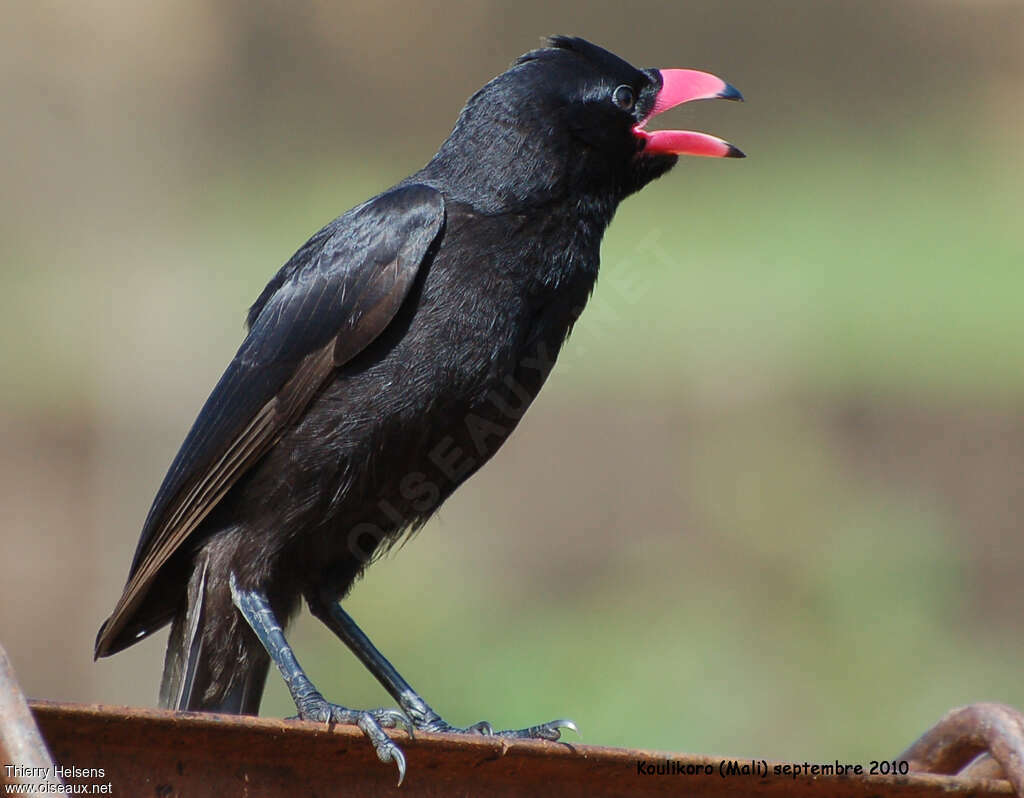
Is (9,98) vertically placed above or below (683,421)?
above

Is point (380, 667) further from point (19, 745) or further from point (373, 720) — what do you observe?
point (19, 745)

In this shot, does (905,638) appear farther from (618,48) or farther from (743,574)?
(618,48)

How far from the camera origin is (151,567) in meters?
3.76

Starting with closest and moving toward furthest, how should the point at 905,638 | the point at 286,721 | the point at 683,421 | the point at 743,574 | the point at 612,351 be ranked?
the point at 286,721 → the point at 905,638 → the point at 743,574 → the point at 683,421 → the point at 612,351

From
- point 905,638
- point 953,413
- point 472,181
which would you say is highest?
point 472,181

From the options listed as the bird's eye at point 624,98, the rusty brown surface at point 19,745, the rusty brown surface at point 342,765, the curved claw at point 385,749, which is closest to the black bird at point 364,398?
the bird's eye at point 624,98

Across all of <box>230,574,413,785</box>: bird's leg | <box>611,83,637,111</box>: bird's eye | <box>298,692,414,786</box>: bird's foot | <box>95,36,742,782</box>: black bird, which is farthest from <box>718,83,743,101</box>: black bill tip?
<box>298,692,414,786</box>: bird's foot

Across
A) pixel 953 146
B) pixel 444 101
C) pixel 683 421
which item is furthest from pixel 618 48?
pixel 683 421

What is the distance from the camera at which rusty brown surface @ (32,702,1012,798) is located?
207cm

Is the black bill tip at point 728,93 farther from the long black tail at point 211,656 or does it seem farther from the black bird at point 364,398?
the long black tail at point 211,656

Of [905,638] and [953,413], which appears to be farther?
[953,413]

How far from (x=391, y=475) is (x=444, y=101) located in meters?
12.6

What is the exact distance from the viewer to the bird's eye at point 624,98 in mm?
4211

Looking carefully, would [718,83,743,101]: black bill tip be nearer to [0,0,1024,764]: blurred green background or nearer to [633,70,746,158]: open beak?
[633,70,746,158]: open beak
